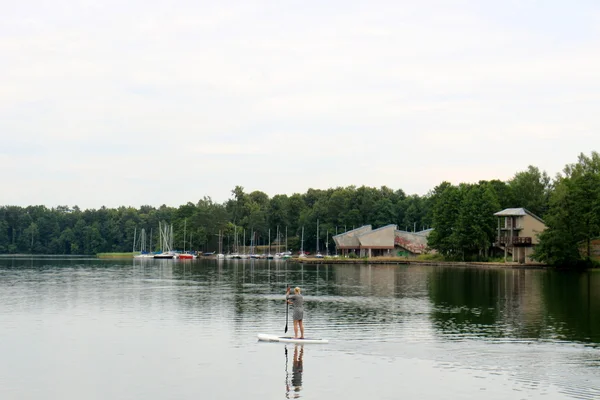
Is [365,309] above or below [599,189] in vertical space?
below

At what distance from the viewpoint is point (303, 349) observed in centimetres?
3130

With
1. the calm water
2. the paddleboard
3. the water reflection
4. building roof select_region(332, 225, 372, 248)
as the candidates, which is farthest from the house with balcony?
the paddleboard

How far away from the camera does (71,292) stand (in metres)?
65.4

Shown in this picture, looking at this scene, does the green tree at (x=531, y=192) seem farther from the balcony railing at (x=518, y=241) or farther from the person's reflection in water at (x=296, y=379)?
the person's reflection in water at (x=296, y=379)

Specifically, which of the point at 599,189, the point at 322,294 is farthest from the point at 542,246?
the point at 322,294

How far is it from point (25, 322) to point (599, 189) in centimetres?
9807

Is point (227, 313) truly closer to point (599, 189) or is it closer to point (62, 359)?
point (62, 359)

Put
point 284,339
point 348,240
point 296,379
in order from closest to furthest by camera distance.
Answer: point 296,379 → point 284,339 → point 348,240

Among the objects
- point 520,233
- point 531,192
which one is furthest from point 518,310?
point 531,192

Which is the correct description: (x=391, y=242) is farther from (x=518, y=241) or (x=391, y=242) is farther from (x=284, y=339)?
(x=284, y=339)

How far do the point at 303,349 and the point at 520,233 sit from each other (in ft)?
345

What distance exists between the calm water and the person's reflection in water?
0.22 ft

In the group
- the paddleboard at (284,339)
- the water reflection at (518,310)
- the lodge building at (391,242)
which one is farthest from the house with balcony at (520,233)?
the paddleboard at (284,339)

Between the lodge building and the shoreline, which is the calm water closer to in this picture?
the shoreline
